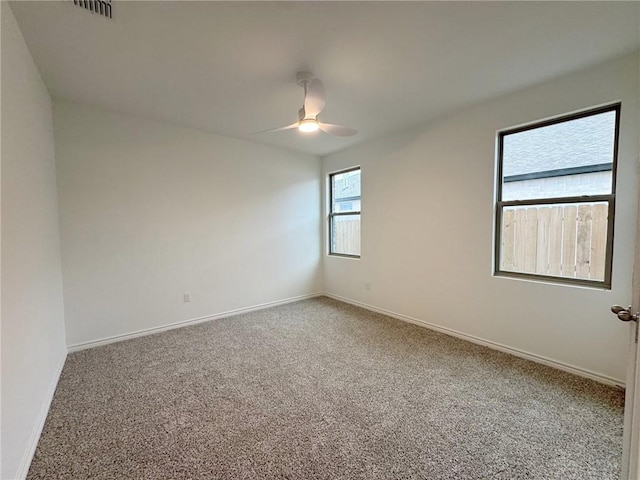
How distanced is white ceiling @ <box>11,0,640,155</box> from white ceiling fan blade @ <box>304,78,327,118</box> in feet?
0.43

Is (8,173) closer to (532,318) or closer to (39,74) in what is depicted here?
(39,74)

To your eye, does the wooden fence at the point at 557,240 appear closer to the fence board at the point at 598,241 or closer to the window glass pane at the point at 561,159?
the fence board at the point at 598,241

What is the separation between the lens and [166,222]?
3381mm

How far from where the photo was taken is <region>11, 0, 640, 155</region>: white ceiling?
1.64 m

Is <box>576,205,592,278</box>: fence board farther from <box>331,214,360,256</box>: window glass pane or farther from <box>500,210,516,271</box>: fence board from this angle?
<box>331,214,360,256</box>: window glass pane

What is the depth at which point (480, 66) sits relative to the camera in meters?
2.19

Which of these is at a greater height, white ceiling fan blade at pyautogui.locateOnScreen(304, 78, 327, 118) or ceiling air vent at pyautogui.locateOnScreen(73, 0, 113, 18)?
ceiling air vent at pyautogui.locateOnScreen(73, 0, 113, 18)

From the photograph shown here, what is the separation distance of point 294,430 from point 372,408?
0.57 meters

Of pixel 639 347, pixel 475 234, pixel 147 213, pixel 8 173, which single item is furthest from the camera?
pixel 147 213

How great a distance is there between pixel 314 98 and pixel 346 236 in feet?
8.83

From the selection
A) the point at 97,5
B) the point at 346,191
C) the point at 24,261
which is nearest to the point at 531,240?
the point at 346,191

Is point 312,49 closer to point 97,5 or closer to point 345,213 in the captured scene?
point 97,5

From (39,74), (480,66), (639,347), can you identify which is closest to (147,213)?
(39,74)

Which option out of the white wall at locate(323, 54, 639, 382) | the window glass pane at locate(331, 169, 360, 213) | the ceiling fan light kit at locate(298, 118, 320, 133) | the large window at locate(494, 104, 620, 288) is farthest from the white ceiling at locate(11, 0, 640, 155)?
the window glass pane at locate(331, 169, 360, 213)
